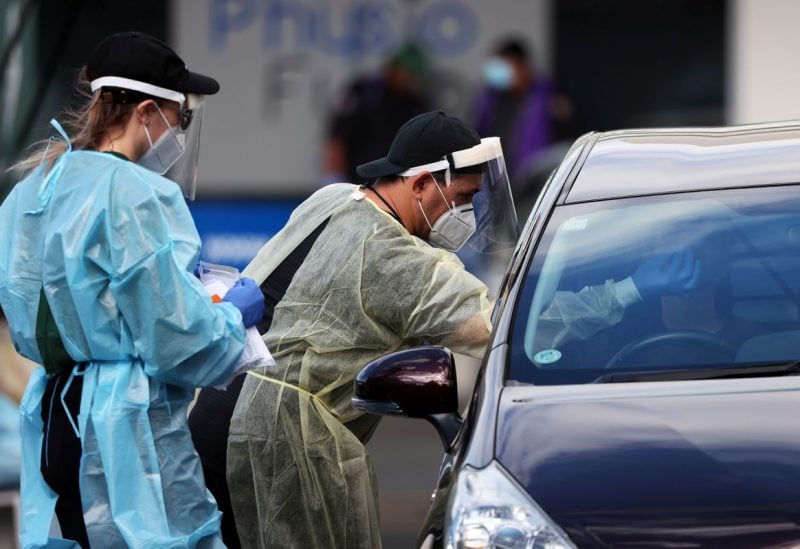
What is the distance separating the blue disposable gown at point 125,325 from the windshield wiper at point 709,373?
896mm

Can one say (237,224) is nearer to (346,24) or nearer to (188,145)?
(346,24)

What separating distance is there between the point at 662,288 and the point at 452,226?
815mm

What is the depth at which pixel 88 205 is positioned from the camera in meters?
3.84

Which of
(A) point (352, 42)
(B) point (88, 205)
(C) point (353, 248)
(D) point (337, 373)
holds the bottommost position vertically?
(A) point (352, 42)

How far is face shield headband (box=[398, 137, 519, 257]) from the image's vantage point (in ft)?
14.9

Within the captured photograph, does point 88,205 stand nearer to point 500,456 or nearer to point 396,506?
point 500,456

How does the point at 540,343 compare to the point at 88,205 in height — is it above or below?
below

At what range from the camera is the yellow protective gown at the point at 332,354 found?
430cm

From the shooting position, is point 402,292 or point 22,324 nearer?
point 22,324

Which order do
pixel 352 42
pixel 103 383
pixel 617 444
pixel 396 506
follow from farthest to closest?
pixel 352 42 → pixel 396 506 → pixel 103 383 → pixel 617 444

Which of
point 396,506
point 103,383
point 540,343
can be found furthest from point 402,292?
point 396,506

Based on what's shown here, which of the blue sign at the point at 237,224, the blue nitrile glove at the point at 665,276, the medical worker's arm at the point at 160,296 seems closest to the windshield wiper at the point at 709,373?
the blue nitrile glove at the point at 665,276

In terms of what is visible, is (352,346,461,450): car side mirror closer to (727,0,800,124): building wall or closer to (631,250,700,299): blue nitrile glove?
(631,250,700,299): blue nitrile glove

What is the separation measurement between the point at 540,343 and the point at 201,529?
91cm
